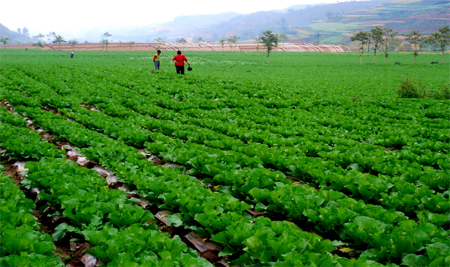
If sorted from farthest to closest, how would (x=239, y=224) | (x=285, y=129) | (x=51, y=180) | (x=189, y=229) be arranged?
(x=285, y=129)
(x=51, y=180)
(x=189, y=229)
(x=239, y=224)

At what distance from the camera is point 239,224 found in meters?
4.11

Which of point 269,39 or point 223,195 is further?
point 269,39

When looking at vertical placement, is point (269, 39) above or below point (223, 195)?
above

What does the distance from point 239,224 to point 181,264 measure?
924mm

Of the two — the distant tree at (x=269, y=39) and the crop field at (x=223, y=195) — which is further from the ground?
the distant tree at (x=269, y=39)

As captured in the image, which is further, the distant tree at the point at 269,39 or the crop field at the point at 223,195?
the distant tree at the point at 269,39

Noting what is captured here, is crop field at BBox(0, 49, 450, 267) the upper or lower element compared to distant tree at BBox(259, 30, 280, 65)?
lower

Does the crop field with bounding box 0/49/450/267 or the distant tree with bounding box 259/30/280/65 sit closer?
the crop field with bounding box 0/49/450/267

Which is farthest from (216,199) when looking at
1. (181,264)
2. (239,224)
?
(181,264)


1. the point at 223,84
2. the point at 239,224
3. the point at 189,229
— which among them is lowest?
the point at 189,229

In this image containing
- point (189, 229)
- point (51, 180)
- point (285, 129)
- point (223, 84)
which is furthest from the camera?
point (223, 84)

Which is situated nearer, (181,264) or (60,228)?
(181,264)

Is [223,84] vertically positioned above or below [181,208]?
above

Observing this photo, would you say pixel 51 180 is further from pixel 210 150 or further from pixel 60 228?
pixel 210 150
